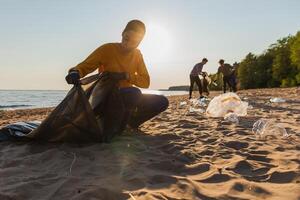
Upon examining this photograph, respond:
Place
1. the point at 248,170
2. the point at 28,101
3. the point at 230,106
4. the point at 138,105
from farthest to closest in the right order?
the point at 28,101 < the point at 230,106 < the point at 138,105 < the point at 248,170

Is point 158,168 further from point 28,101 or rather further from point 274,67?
point 274,67

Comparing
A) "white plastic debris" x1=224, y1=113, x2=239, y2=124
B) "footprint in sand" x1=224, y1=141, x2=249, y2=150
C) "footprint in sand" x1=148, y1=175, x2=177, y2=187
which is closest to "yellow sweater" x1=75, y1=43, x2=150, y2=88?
"footprint in sand" x1=224, y1=141, x2=249, y2=150

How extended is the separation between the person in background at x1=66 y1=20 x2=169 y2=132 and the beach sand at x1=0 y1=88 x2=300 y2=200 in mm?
389

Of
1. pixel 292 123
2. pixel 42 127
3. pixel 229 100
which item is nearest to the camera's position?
pixel 42 127

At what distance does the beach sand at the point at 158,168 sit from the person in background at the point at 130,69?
1.28 feet

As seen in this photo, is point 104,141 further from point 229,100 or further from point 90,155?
point 229,100

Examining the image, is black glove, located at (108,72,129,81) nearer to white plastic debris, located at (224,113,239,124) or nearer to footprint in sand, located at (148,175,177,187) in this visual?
footprint in sand, located at (148,175,177,187)

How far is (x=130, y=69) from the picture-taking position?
15.6 ft

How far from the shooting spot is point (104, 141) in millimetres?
4148

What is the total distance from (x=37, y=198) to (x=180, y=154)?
1.61 m

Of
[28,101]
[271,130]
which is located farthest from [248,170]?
[28,101]

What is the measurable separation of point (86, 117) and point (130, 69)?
41.5 inches

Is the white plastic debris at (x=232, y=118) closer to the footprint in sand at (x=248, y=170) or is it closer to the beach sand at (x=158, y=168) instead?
the beach sand at (x=158, y=168)

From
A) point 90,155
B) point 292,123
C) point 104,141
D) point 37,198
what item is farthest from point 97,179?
point 292,123
